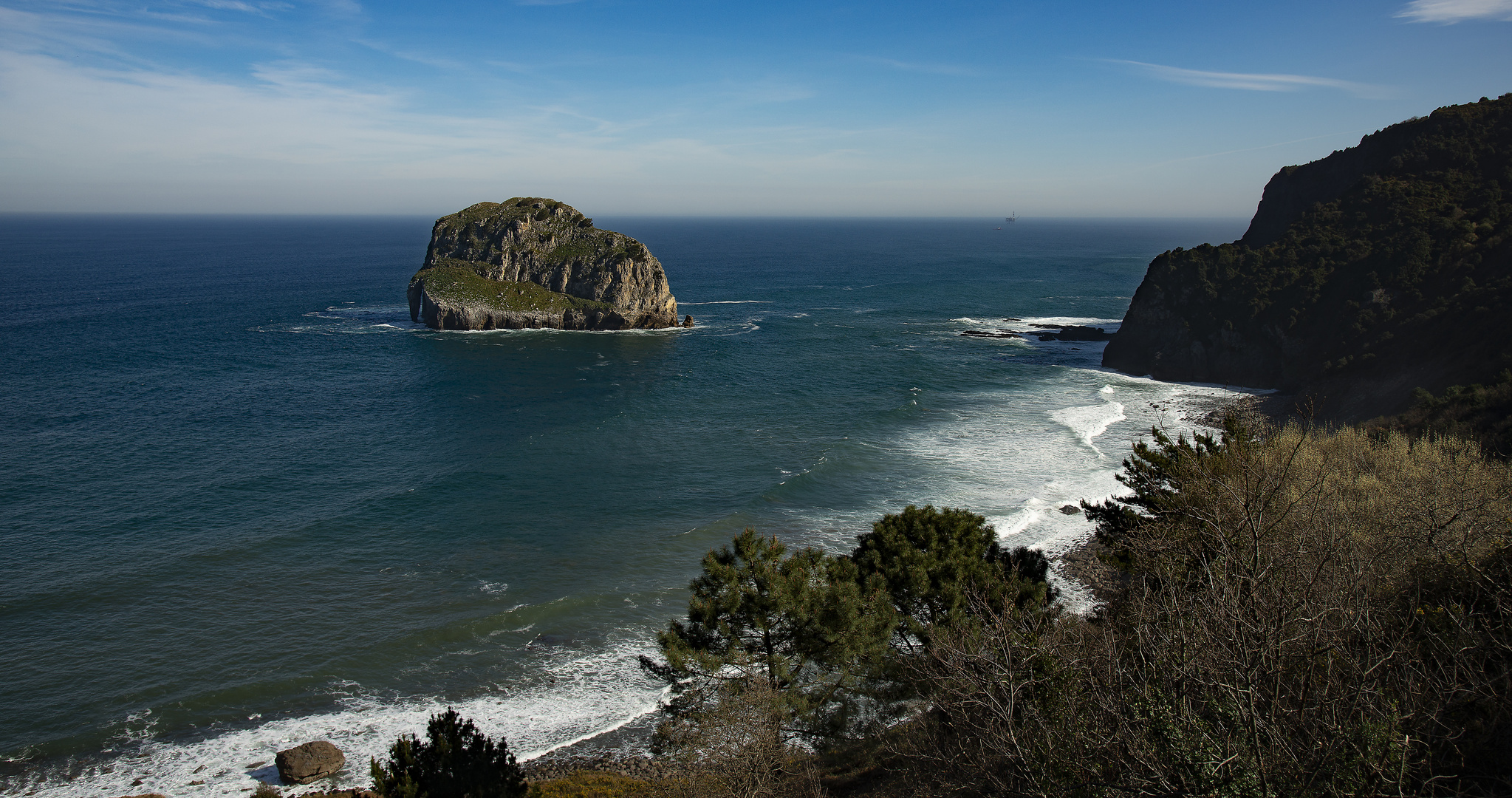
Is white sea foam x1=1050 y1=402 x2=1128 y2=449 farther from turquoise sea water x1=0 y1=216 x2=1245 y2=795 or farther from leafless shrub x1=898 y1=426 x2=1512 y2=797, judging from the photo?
leafless shrub x1=898 y1=426 x2=1512 y2=797

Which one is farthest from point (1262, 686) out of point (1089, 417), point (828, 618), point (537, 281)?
point (537, 281)

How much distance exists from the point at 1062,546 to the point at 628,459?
86.9 feet

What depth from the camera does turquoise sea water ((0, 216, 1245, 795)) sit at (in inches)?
1043

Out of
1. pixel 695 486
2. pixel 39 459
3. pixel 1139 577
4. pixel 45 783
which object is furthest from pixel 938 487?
pixel 39 459

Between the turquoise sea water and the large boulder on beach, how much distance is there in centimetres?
78

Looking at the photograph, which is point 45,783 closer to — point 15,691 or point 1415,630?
point 15,691

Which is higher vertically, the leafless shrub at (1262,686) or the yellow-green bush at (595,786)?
the leafless shrub at (1262,686)

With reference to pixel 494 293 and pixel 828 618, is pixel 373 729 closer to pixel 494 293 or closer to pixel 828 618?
pixel 828 618

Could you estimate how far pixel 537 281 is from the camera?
3967 inches

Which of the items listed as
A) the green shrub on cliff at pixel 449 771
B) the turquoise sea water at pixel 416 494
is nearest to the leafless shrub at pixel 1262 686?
the green shrub on cliff at pixel 449 771

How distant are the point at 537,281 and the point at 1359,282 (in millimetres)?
87016

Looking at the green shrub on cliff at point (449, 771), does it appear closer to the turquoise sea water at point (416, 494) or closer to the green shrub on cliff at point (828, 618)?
the green shrub on cliff at point (828, 618)

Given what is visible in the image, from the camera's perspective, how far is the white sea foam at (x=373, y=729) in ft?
74.7

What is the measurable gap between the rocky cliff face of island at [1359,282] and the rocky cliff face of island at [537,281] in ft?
182
